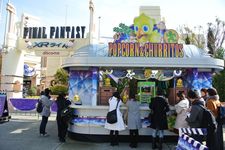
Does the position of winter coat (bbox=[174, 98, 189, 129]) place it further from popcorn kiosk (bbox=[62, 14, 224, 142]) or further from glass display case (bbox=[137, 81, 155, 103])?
glass display case (bbox=[137, 81, 155, 103])

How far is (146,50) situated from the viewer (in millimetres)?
9086

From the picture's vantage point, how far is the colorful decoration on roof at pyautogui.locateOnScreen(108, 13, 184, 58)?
9070 mm

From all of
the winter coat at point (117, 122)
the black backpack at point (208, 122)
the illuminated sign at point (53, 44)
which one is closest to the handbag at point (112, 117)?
the winter coat at point (117, 122)

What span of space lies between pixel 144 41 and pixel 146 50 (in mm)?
419

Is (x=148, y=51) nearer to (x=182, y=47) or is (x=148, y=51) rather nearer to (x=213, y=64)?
(x=182, y=47)

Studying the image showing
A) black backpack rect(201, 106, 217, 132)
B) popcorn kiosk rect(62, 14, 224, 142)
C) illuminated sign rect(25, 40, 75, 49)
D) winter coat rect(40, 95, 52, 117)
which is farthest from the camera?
illuminated sign rect(25, 40, 75, 49)

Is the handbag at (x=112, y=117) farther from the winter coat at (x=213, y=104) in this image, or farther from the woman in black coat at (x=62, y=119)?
the winter coat at (x=213, y=104)

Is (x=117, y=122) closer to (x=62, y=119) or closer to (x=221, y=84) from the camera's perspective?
(x=62, y=119)

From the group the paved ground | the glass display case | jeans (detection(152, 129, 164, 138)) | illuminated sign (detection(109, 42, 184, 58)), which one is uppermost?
illuminated sign (detection(109, 42, 184, 58))

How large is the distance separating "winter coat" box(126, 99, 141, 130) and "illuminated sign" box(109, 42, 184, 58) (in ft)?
6.07

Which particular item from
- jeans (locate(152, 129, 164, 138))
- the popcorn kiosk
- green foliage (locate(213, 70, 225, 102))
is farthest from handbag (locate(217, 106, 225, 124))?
green foliage (locate(213, 70, 225, 102))

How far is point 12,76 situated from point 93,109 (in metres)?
11.1

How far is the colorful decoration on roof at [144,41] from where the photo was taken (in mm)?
9070

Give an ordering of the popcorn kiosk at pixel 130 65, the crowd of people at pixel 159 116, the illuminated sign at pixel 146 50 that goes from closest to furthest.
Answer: the crowd of people at pixel 159 116 < the popcorn kiosk at pixel 130 65 < the illuminated sign at pixel 146 50
